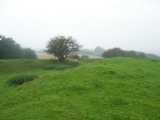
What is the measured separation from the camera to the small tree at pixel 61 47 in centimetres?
4675

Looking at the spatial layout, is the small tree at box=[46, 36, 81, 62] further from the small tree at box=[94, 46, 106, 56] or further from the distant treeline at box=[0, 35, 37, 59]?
the small tree at box=[94, 46, 106, 56]

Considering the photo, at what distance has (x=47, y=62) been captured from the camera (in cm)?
4581

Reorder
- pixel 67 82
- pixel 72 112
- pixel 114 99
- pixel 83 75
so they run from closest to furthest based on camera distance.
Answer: pixel 72 112 → pixel 114 99 → pixel 67 82 → pixel 83 75

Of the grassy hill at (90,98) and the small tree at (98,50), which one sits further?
the small tree at (98,50)

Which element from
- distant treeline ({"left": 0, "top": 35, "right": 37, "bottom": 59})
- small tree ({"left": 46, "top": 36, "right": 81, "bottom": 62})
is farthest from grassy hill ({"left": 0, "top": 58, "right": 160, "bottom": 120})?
→ distant treeline ({"left": 0, "top": 35, "right": 37, "bottom": 59})

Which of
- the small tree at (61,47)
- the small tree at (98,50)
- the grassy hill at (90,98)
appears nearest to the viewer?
the grassy hill at (90,98)

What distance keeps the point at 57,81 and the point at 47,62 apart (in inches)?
1100

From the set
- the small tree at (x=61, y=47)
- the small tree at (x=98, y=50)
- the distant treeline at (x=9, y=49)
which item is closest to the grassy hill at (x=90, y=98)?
the small tree at (x=61, y=47)

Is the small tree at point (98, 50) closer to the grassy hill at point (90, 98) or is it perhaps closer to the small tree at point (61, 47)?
the small tree at point (61, 47)

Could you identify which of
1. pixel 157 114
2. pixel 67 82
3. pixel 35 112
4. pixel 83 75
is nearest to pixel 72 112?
pixel 35 112

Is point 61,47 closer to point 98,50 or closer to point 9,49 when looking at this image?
point 9,49

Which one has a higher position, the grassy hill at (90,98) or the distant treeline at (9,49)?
the distant treeline at (9,49)

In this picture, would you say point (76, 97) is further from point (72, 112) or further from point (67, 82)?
point (67, 82)

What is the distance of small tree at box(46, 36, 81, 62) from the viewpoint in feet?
153
